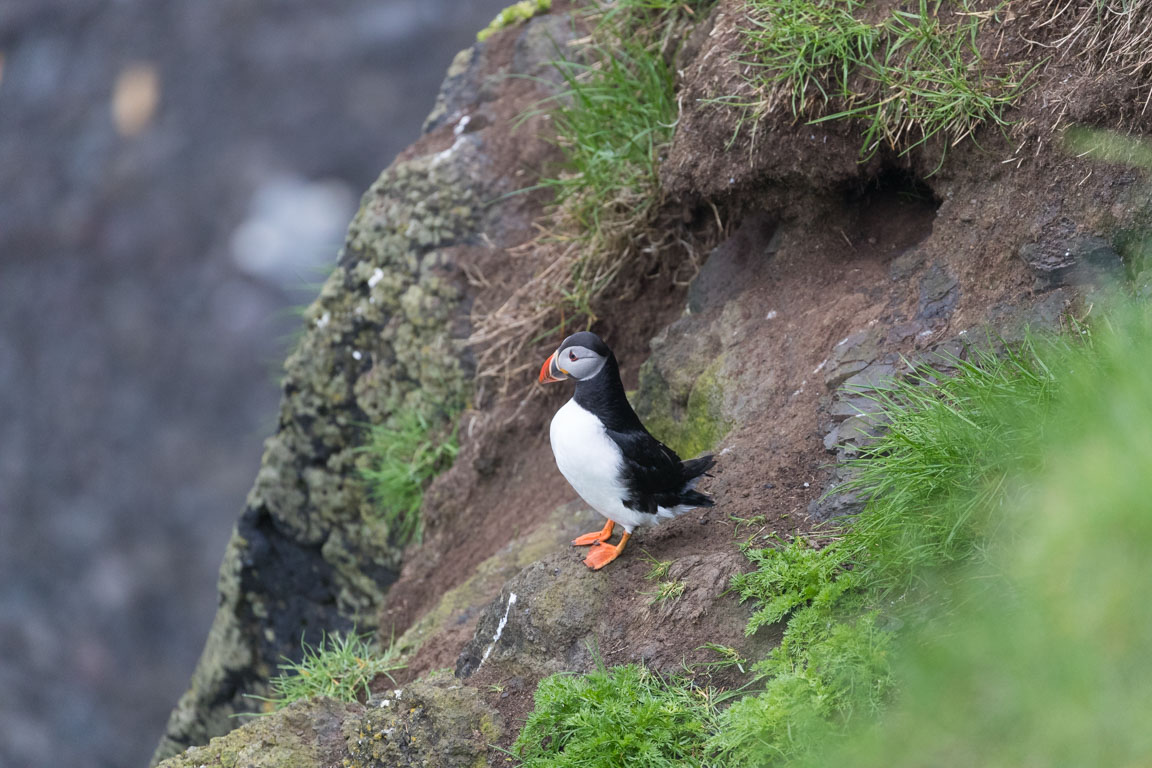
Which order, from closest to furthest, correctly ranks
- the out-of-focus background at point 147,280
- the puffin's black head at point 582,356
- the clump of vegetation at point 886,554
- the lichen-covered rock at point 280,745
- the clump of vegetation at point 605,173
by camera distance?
1. the clump of vegetation at point 886,554
2. the lichen-covered rock at point 280,745
3. the puffin's black head at point 582,356
4. the clump of vegetation at point 605,173
5. the out-of-focus background at point 147,280

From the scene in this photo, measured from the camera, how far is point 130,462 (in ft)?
39.8

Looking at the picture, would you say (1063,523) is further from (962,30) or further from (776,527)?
(962,30)

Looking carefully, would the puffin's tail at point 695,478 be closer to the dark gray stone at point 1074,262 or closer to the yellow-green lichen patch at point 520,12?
the dark gray stone at point 1074,262

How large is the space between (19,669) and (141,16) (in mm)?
9245

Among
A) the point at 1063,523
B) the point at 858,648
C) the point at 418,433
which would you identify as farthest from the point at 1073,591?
the point at 418,433

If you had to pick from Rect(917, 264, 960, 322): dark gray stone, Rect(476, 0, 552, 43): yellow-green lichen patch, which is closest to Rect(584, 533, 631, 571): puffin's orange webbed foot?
Rect(917, 264, 960, 322): dark gray stone

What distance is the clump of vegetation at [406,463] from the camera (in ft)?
17.6

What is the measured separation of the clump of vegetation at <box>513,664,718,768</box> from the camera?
2506 millimetres

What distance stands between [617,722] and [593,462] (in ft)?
2.85

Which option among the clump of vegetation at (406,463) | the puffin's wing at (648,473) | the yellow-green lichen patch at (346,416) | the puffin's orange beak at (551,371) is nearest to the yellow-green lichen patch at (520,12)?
the yellow-green lichen patch at (346,416)

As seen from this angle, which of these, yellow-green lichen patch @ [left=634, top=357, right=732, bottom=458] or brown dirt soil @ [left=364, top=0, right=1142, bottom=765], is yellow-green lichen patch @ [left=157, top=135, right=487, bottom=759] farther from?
yellow-green lichen patch @ [left=634, top=357, right=732, bottom=458]

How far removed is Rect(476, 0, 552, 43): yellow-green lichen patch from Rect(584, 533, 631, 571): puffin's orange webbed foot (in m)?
4.16

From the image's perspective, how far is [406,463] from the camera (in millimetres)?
5434

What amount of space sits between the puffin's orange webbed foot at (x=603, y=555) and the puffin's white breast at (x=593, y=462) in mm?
79
